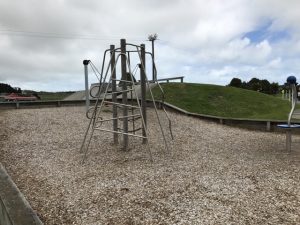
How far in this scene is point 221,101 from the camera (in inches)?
638

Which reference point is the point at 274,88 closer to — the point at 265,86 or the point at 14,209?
the point at 265,86

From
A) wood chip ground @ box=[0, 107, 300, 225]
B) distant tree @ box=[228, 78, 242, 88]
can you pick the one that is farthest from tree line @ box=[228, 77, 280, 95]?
wood chip ground @ box=[0, 107, 300, 225]

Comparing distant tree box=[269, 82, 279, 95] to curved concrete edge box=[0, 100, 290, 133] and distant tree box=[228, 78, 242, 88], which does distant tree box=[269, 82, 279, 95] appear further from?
curved concrete edge box=[0, 100, 290, 133]

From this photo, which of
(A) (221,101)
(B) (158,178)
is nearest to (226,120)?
(A) (221,101)

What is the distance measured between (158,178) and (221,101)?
11.4 m

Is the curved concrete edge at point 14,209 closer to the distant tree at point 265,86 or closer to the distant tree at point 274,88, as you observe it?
the distant tree at point 274,88

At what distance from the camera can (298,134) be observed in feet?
31.3

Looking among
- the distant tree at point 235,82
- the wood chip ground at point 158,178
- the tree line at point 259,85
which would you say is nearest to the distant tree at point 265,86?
the tree line at point 259,85

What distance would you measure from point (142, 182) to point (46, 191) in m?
1.29

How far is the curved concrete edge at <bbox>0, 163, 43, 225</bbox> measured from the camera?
373 cm

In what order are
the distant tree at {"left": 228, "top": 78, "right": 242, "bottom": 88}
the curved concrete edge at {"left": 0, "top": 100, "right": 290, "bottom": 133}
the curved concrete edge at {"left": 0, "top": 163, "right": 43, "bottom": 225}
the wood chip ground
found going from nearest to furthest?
the curved concrete edge at {"left": 0, "top": 163, "right": 43, "bottom": 225} < the wood chip ground < the curved concrete edge at {"left": 0, "top": 100, "right": 290, "bottom": 133} < the distant tree at {"left": 228, "top": 78, "right": 242, "bottom": 88}

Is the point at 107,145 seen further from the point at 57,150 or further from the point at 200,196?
the point at 200,196

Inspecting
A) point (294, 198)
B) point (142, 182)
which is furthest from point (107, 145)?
point (294, 198)

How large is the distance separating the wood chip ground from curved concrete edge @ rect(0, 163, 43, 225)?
0.22 metres
